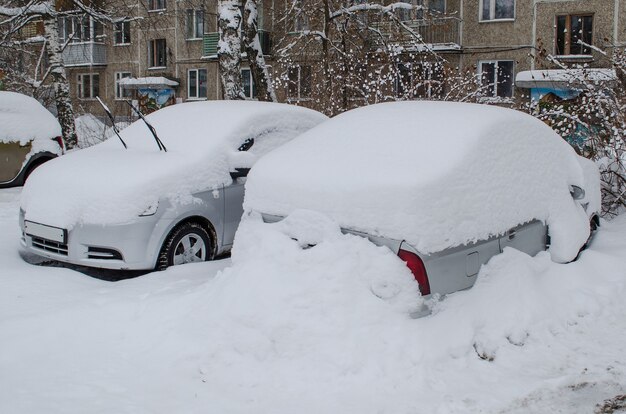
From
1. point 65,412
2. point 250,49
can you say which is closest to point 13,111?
point 250,49

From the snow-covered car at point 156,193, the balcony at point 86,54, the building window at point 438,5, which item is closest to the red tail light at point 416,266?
the snow-covered car at point 156,193

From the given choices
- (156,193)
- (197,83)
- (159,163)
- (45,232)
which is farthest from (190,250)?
(197,83)

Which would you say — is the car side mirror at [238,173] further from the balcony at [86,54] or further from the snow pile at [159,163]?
the balcony at [86,54]

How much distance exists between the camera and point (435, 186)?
440cm

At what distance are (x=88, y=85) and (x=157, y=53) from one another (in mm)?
6094

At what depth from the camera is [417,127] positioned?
16.7ft

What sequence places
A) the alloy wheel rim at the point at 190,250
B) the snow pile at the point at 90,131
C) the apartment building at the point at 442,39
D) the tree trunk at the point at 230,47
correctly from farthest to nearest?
the apartment building at the point at 442,39, the snow pile at the point at 90,131, the tree trunk at the point at 230,47, the alloy wheel rim at the point at 190,250

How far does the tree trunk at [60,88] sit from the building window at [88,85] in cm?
2440

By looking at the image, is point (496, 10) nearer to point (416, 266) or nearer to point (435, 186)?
point (435, 186)

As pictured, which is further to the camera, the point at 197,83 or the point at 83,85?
the point at 83,85

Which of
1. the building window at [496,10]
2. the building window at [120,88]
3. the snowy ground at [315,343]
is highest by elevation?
the building window at [496,10]

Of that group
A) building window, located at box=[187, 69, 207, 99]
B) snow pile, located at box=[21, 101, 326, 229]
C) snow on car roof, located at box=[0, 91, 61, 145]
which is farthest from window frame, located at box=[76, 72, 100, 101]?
snow pile, located at box=[21, 101, 326, 229]

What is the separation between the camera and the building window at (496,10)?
87.6ft

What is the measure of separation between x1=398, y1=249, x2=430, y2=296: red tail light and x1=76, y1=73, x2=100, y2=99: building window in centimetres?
3828
